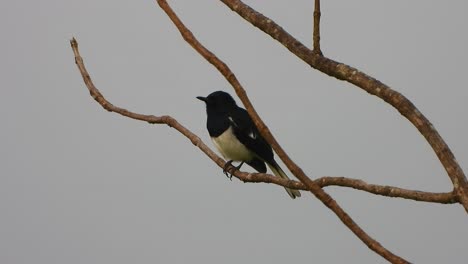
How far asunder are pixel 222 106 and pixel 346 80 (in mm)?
8040

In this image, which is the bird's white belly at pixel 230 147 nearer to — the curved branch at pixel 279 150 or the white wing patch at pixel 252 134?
the white wing patch at pixel 252 134

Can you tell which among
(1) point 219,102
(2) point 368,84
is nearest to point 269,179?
(2) point 368,84

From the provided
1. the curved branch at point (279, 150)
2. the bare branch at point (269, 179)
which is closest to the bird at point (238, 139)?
the bare branch at point (269, 179)

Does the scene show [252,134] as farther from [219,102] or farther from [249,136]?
[219,102]

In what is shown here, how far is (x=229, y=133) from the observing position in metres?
9.54

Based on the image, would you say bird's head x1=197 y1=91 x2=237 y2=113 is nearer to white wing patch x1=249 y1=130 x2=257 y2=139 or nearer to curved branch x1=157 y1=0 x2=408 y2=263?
white wing patch x1=249 y1=130 x2=257 y2=139

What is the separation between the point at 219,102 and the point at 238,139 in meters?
1.01

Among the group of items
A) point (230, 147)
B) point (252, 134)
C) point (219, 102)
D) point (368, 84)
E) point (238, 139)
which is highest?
point (219, 102)

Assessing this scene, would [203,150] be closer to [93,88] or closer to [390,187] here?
[93,88]

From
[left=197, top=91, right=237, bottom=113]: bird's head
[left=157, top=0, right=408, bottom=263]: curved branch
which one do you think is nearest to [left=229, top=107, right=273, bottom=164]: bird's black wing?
[left=197, top=91, right=237, bottom=113]: bird's head

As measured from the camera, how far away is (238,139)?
9539 millimetres

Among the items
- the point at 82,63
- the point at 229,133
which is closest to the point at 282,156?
the point at 82,63

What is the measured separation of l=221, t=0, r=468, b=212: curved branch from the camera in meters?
1.77

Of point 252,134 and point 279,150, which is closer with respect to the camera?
point 279,150
